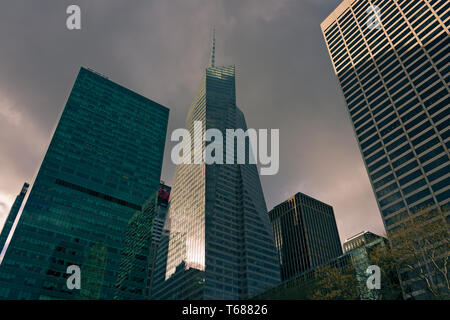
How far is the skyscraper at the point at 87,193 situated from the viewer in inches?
4451

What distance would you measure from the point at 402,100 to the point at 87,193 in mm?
128116

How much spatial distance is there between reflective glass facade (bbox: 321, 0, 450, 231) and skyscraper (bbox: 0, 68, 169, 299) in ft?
322

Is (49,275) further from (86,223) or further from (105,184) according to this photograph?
(105,184)

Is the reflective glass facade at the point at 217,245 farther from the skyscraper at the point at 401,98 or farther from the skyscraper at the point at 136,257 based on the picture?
the skyscraper at the point at 401,98

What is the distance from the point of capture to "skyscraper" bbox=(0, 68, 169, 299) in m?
113

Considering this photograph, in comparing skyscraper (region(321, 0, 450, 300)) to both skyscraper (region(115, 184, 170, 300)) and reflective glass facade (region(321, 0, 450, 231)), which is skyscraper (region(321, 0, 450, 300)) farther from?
skyscraper (region(115, 184, 170, 300))

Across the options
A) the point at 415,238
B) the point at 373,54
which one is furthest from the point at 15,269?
the point at 373,54

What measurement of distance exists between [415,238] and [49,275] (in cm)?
11606

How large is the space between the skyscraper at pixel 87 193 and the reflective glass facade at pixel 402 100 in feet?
322

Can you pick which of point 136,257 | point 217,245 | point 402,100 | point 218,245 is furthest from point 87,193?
point 402,100

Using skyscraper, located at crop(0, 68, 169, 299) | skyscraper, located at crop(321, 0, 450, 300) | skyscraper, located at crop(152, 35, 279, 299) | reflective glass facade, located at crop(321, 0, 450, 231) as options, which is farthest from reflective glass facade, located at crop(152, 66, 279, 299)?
reflective glass facade, located at crop(321, 0, 450, 231)

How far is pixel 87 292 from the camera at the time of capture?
119 metres

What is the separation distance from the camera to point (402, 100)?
122562 millimetres

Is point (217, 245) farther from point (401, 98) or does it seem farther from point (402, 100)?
point (401, 98)
